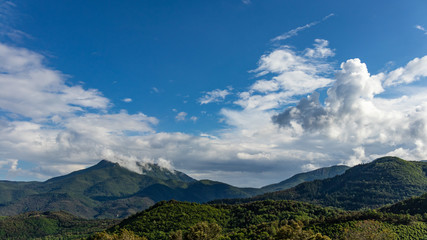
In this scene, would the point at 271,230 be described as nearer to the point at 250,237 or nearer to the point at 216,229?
the point at 250,237

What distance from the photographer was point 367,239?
4505 inches

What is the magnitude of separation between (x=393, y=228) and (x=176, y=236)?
4764 inches

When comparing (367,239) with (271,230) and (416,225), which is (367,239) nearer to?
(271,230)

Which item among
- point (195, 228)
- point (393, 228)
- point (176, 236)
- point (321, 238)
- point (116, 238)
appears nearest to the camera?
point (321, 238)

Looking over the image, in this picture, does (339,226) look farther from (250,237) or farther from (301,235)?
(301,235)

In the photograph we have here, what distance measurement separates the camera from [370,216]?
192375mm

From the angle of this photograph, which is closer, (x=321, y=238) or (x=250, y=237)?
(x=321, y=238)

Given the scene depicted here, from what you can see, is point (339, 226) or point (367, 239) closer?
point (367, 239)

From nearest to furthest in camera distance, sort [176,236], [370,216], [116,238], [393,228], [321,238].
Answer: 1. [321,238]
2. [116,238]
3. [176,236]
4. [393,228]
5. [370,216]

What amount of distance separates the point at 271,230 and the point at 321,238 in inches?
2507

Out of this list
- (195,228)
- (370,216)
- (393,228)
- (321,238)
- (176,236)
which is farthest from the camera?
(370,216)

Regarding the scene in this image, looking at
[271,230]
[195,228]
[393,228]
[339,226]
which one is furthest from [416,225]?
[195,228]

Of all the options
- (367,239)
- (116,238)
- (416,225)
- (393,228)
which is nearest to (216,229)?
(116,238)

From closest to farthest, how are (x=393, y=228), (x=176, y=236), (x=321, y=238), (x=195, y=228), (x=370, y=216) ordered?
(x=321, y=238) → (x=176, y=236) → (x=195, y=228) → (x=393, y=228) → (x=370, y=216)
